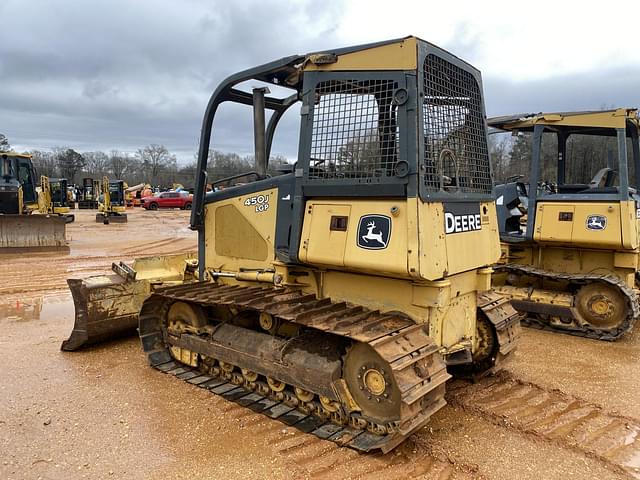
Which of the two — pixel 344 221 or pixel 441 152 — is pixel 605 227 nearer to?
pixel 441 152

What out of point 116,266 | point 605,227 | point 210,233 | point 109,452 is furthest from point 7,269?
point 605,227

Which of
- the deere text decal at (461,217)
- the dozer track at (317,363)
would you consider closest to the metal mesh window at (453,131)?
the deere text decal at (461,217)

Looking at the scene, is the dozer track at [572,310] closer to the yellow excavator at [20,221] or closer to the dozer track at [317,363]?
the dozer track at [317,363]

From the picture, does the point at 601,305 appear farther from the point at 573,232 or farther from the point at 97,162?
the point at 97,162

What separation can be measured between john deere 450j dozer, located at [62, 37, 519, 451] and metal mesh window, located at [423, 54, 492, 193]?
0.02 meters

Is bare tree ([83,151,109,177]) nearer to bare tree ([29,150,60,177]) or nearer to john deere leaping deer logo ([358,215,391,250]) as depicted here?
bare tree ([29,150,60,177])

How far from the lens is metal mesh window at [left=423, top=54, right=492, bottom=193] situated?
3809 mm

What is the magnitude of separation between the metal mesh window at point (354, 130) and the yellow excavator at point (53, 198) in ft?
57.9

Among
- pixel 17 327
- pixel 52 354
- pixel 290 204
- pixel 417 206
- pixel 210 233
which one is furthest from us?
pixel 17 327

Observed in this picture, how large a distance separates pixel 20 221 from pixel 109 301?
11065mm

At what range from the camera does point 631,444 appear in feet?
12.8

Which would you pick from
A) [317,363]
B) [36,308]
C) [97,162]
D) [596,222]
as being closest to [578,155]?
[596,222]

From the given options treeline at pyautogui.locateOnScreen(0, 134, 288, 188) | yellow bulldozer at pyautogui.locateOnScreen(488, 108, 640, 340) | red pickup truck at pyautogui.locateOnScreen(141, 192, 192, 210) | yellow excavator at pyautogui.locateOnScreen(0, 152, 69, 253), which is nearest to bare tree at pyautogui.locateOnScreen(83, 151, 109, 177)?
treeline at pyautogui.locateOnScreen(0, 134, 288, 188)

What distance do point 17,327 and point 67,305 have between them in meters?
1.37
